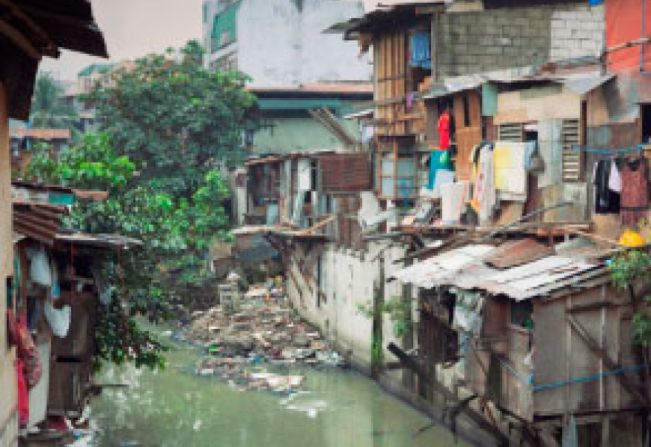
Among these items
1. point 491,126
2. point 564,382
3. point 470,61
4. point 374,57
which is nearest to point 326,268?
point 374,57

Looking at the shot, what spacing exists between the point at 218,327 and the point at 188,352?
1565 mm

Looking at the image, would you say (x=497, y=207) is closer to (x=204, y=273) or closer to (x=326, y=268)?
(x=326, y=268)

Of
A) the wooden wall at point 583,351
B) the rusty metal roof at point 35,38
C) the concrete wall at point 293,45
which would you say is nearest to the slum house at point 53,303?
the rusty metal roof at point 35,38

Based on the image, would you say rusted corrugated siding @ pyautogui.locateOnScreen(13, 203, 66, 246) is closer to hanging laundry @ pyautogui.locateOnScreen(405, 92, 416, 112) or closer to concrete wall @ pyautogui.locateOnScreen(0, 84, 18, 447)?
concrete wall @ pyautogui.locateOnScreen(0, 84, 18, 447)

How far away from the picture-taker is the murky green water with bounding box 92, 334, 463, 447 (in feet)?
61.4

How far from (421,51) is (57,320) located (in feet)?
40.6

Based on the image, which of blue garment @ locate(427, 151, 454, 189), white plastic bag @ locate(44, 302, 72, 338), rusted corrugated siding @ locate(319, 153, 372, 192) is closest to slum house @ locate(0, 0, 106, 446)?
white plastic bag @ locate(44, 302, 72, 338)

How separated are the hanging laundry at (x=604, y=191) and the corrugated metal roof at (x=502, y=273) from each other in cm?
69

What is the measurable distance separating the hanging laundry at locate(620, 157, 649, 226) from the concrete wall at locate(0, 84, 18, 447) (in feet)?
26.7

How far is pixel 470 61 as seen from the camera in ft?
71.0

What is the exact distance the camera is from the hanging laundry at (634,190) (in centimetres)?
1274

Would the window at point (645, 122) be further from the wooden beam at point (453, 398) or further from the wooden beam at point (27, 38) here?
the wooden beam at point (27, 38)

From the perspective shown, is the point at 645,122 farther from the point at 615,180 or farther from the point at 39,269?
the point at 39,269

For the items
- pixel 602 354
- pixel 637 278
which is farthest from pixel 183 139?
pixel 637 278
